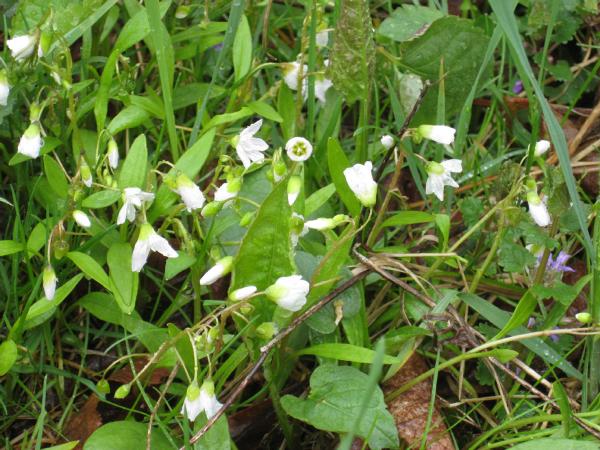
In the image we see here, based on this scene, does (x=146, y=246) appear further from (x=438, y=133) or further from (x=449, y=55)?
(x=449, y=55)

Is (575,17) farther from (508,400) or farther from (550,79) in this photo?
(508,400)

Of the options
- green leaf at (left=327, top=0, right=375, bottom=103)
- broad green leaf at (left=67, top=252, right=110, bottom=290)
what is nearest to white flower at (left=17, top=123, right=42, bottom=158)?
broad green leaf at (left=67, top=252, right=110, bottom=290)

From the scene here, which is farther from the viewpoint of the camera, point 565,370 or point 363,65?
point 363,65

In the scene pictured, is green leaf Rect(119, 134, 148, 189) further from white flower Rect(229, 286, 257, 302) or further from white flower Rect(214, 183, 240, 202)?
white flower Rect(229, 286, 257, 302)

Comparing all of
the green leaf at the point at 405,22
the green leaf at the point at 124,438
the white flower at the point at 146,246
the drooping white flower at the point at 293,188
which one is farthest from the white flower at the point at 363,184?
the green leaf at the point at 405,22

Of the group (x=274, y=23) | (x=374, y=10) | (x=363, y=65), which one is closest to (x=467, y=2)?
(x=374, y=10)

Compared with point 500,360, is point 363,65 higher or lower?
higher
